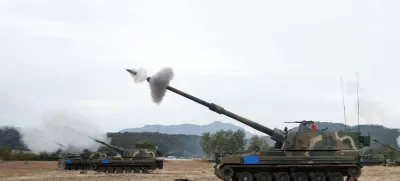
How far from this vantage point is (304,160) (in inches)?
854

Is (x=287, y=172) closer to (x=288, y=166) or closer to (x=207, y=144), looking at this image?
(x=288, y=166)

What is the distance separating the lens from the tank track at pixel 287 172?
2192cm

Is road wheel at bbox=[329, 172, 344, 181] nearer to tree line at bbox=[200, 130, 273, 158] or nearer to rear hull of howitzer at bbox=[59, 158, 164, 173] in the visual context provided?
rear hull of howitzer at bbox=[59, 158, 164, 173]

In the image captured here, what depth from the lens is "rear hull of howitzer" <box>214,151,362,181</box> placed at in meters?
21.7

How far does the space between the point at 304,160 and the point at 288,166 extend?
78 centimetres

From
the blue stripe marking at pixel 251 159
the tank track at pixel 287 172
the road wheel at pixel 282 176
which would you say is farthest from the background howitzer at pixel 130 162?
the road wheel at pixel 282 176

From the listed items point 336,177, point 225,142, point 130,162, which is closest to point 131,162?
point 130,162

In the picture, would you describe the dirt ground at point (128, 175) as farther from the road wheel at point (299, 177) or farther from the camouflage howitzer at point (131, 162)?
the road wheel at point (299, 177)

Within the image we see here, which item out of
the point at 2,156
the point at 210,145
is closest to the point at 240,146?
the point at 210,145

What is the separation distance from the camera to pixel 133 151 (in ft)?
142

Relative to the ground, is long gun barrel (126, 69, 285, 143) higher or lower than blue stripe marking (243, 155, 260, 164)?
higher

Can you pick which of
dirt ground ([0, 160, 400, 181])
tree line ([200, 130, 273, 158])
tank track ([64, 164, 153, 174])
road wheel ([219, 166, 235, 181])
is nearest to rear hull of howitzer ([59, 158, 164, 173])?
tank track ([64, 164, 153, 174])

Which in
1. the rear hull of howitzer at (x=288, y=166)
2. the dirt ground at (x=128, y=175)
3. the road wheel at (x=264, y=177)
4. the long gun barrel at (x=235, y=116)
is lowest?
the dirt ground at (x=128, y=175)

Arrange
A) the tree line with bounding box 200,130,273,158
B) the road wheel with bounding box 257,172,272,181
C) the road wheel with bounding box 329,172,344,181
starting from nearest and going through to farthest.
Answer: the road wheel with bounding box 257,172,272,181, the road wheel with bounding box 329,172,344,181, the tree line with bounding box 200,130,273,158
